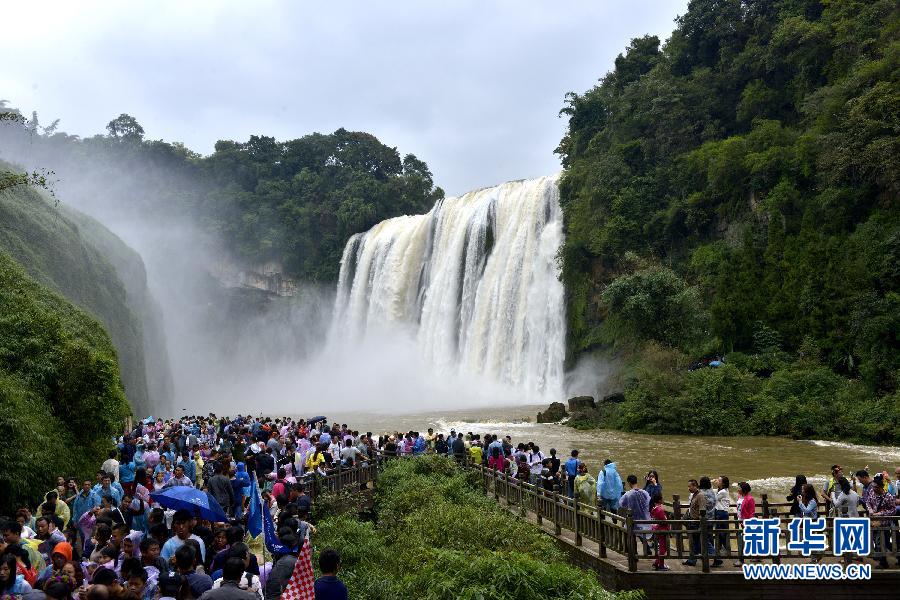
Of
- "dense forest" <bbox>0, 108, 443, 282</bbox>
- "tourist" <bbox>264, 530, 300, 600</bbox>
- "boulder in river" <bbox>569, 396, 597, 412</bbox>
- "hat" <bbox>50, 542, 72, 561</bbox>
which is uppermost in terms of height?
"dense forest" <bbox>0, 108, 443, 282</bbox>

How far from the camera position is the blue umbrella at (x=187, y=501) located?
26.2 ft

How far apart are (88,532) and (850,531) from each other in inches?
352

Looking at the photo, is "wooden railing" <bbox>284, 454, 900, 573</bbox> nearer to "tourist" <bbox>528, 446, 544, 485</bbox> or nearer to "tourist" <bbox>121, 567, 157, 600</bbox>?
"tourist" <bbox>528, 446, 544, 485</bbox>

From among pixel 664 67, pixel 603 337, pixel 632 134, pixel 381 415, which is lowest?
pixel 381 415

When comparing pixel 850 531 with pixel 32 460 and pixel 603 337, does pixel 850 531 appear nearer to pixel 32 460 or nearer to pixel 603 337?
pixel 32 460

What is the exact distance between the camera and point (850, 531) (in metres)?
8.47

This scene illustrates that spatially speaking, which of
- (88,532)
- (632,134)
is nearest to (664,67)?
(632,134)

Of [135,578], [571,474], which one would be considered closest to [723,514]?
[571,474]

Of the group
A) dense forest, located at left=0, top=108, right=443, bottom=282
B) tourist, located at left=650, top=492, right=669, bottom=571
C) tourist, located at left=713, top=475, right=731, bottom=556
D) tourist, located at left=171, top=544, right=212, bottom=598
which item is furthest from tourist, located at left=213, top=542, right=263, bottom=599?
dense forest, located at left=0, top=108, right=443, bottom=282

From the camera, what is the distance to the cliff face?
25969mm

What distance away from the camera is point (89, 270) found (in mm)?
30969

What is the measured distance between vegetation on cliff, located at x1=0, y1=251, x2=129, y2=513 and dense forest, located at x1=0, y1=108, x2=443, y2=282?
1839 inches

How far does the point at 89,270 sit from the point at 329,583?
29.8 meters

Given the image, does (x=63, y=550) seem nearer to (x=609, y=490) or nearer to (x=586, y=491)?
(x=609, y=490)
